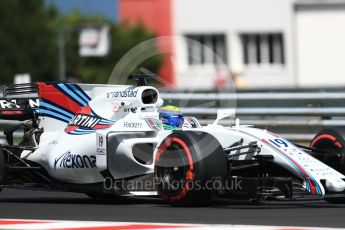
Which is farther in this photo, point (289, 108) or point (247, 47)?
point (247, 47)

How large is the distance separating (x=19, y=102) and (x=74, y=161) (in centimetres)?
159

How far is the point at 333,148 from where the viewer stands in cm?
1202

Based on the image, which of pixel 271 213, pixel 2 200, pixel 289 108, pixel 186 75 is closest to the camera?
pixel 271 213

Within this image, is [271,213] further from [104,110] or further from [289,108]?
[289,108]

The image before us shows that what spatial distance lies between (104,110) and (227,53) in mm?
57051

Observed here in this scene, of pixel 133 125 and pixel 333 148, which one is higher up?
pixel 133 125

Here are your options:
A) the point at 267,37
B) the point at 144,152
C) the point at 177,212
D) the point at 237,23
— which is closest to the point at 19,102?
the point at 144,152

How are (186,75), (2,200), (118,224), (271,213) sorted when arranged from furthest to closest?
(186,75)
(2,200)
(271,213)
(118,224)

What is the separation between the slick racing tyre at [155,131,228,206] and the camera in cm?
1113

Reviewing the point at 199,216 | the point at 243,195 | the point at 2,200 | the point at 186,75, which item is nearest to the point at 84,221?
the point at 199,216

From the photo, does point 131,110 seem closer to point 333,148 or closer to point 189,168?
point 189,168

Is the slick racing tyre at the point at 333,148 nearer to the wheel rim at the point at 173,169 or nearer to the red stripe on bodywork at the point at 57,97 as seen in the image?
the wheel rim at the point at 173,169

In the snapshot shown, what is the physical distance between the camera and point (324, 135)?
12227 millimetres

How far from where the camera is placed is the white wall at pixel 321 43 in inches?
2576
